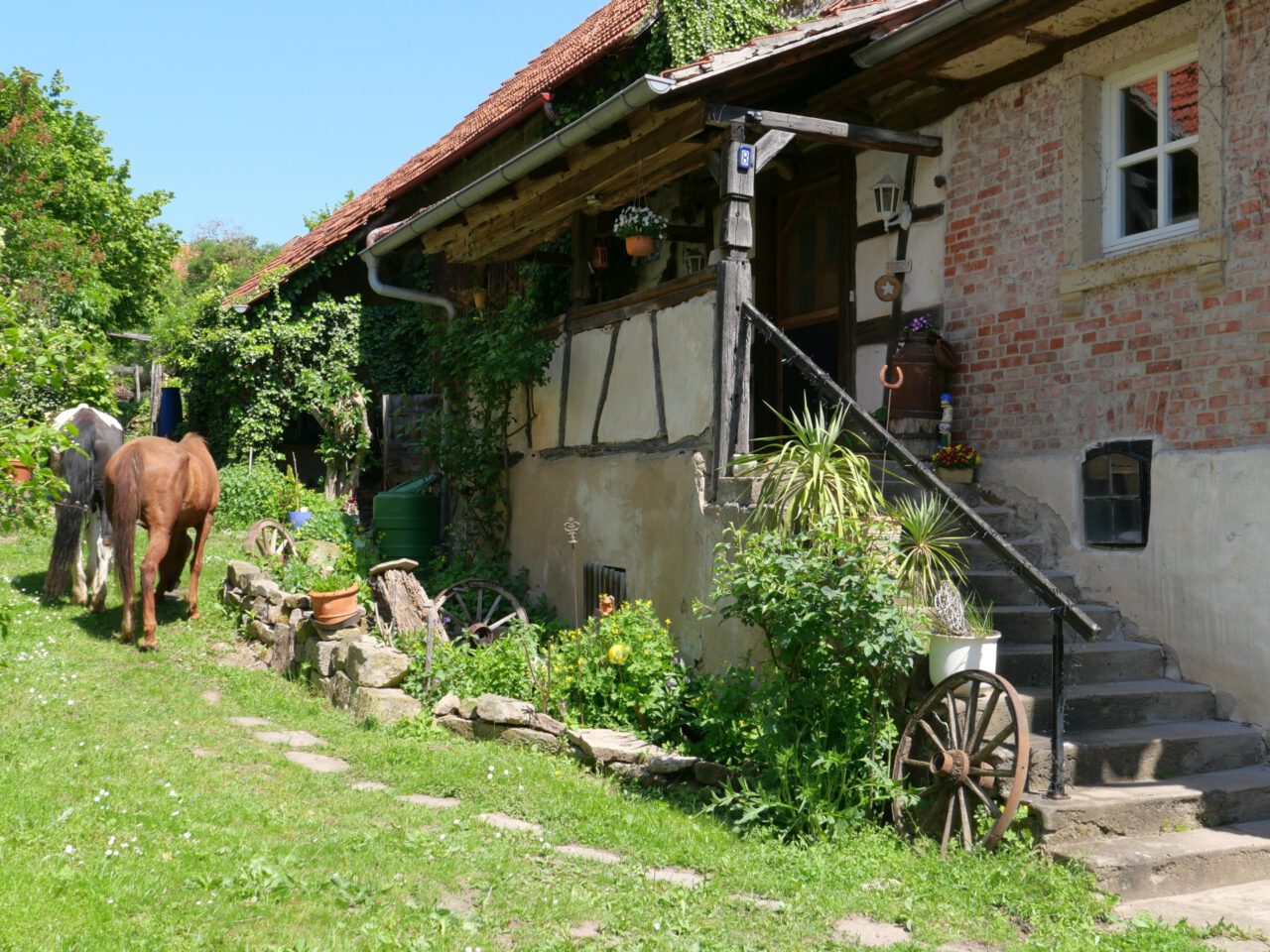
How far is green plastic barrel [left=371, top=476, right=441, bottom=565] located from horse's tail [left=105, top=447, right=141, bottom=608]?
270 cm

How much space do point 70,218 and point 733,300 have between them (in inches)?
976

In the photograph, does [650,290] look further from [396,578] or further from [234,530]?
[234,530]

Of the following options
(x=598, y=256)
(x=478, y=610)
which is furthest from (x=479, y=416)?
(x=478, y=610)

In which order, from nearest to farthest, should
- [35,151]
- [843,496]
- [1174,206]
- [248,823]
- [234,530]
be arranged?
[248,823], [843,496], [1174,206], [234,530], [35,151]

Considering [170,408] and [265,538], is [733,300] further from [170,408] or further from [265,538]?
[170,408]

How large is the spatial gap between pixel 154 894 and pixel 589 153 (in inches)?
220

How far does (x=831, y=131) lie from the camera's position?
694 centimetres

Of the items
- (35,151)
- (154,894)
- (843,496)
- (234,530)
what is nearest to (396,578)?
(843,496)

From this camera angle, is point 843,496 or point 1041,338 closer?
point 843,496

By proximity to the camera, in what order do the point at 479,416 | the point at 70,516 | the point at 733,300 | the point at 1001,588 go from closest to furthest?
the point at 1001,588
the point at 733,300
the point at 70,516
the point at 479,416

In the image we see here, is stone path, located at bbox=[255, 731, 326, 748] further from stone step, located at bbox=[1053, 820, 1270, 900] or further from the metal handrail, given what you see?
stone step, located at bbox=[1053, 820, 1270, 900]

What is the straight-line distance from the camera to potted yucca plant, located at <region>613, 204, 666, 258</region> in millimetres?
8281

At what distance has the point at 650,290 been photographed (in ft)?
26.1

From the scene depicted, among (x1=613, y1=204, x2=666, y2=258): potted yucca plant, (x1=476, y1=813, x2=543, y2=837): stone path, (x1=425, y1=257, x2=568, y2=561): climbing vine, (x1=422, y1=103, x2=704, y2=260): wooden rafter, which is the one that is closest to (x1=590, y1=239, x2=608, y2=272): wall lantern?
(x1=422, y1=103, x2=704, y2=260): wooden rafter
